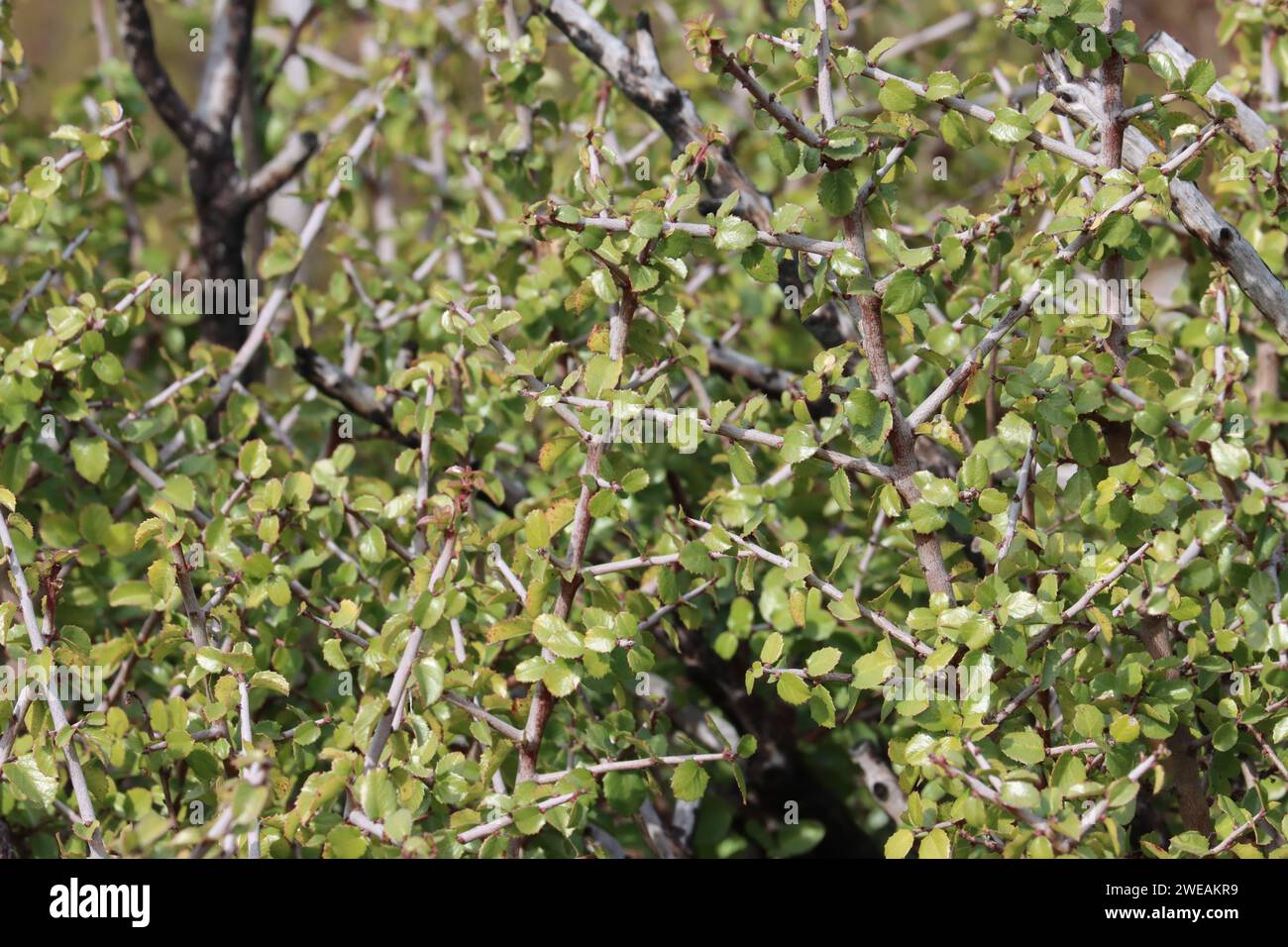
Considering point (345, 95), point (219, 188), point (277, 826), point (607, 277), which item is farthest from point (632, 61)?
point (345, 95)

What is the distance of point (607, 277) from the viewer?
1639 millimetres

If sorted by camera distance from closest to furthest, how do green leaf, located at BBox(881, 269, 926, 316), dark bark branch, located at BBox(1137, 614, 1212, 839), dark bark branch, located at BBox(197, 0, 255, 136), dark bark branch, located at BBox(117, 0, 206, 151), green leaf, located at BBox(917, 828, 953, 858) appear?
1. green leaf, located at BBox(917, 828, 953, 858)
2. green leaf, located at BBox(881, 269, 926, 316)
3. dark bark branch, located at BBox(1137, 614, 1212, 839)
4. dark bark branch, located at BBox(117, 0, 206, 151)
5. dark bark branch, located at BBox(197, 0, 255, 136)

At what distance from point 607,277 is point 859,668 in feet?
1.97

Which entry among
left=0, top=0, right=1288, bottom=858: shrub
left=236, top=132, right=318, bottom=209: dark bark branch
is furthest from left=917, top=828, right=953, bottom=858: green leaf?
left=236, top=132, right=318, bottom=209: dark bark branch

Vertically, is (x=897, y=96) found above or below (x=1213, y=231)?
above

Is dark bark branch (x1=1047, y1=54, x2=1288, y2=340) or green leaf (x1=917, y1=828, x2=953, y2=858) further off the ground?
dark bark branch (x1=1047, y1=54, x2=1288, y2=340)

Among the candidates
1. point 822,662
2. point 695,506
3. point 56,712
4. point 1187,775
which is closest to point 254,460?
point 56,712

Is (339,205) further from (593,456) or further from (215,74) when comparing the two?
(593,456)

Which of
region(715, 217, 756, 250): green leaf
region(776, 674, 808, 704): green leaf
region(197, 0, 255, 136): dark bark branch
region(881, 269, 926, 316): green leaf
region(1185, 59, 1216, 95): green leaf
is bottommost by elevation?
region(776, 674, 808, 704): green leaf

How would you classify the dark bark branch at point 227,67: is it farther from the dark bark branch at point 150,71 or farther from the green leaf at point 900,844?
the green leaf at point 900,844

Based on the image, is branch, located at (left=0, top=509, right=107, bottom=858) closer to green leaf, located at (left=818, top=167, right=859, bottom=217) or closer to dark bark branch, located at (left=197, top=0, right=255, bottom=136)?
green leaf, located at (left=818, top=167, right=859, bottom=217)

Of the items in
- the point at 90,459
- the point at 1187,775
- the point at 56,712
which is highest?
the point at 90,459

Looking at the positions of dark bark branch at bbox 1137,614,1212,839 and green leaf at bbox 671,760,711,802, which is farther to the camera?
dark bark branch at bbox 1137,614,1212,839

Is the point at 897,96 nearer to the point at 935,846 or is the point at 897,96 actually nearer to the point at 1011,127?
the point at 1011,127
